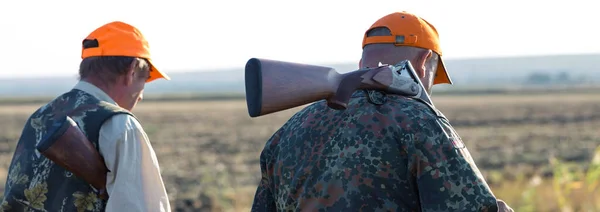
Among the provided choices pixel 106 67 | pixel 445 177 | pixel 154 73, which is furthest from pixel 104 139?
pixel 445 177

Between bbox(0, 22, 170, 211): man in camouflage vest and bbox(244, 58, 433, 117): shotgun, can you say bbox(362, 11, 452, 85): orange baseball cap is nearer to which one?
bbox(244, 58, 433, 117): shotgun

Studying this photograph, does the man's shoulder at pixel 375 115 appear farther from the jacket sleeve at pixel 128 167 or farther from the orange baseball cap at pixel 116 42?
the orange baseball cap at pixel 116 42

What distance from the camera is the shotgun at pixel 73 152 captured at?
3623mm

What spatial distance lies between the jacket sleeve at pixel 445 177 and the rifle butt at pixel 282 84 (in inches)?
13.7

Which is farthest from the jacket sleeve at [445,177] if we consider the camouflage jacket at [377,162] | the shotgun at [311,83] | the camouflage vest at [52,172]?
the camouflage vest at [52,172]

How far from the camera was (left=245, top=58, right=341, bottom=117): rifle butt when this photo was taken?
9.13 ft

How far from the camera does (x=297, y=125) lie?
125 inches

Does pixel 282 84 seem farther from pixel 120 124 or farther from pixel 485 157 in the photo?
pixel 485 157

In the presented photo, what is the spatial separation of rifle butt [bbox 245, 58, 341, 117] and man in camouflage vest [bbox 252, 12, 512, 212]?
0.62ft

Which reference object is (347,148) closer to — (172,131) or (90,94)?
(90,94)

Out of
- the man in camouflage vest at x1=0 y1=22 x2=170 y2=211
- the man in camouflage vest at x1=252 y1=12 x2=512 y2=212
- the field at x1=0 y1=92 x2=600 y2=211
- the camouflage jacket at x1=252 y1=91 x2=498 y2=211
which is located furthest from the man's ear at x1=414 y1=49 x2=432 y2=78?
the field at x1=0 y1=92 x2=600 y2=211

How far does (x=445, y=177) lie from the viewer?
2.81 m

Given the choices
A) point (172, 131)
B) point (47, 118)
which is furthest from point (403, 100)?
point (172, 131)

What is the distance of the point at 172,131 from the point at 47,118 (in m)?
41.3
